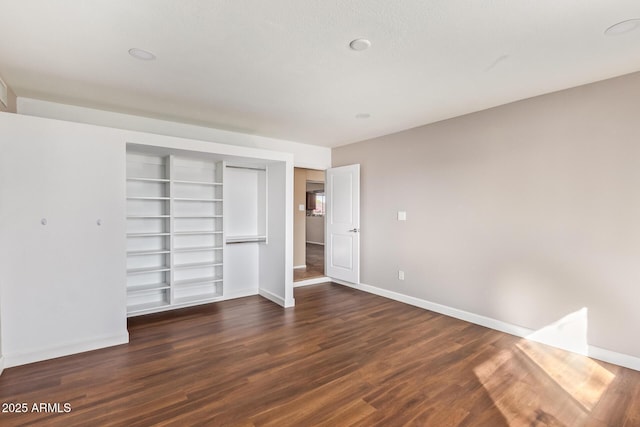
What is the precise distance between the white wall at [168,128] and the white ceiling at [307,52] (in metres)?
0.19

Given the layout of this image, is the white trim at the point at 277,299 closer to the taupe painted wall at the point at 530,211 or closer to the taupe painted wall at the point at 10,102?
the taupe painted wall at the point at 530,211

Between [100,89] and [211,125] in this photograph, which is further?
[211,125]

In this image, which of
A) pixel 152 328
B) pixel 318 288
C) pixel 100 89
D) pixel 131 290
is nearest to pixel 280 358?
pixel 152 328

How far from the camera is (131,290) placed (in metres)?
3.74

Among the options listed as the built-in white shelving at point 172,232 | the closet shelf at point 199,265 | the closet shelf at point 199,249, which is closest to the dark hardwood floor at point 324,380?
the built-in white shelving at point 172,232

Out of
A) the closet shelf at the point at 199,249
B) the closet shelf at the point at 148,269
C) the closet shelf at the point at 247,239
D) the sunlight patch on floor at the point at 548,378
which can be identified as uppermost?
the closet shelf at the point at 247,239

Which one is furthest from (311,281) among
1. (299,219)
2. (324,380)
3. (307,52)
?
(307,52)

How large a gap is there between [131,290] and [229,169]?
2165 millimetres

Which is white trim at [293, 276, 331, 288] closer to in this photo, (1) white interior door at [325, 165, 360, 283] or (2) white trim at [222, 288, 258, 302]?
(1) white interior door at [325, 165, 360, 283]

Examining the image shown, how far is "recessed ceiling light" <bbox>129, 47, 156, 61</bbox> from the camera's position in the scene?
2303 mm

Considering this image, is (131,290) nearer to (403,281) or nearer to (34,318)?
(34,318)

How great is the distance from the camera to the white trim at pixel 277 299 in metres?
4.28

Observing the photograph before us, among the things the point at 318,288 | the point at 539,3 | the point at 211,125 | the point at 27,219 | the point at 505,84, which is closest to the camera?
the point at 539,3

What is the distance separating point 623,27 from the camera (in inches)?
78.2
